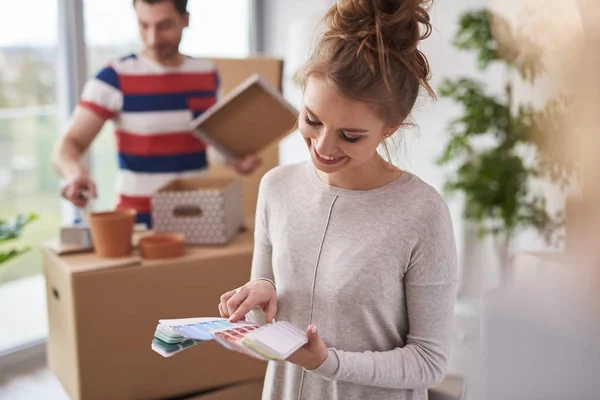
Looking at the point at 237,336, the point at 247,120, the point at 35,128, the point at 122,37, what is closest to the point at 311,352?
the point at 237,336

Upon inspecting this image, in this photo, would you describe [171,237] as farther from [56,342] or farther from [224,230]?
[56,342]

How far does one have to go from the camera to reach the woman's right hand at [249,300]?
962mm

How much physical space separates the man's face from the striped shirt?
44 mm

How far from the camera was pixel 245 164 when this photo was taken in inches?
73.8

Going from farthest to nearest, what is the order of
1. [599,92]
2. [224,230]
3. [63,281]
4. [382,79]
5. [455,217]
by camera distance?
[455,217] → [599,92] → [224,230] → [63,281] → [382,79]

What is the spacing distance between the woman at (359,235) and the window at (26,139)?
183 cm

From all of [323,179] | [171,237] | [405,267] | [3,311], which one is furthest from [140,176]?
[3,311]

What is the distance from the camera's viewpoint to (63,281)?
1.50m

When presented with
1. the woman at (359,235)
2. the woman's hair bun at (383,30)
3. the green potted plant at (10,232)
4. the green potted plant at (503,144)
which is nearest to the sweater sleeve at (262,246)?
the woman at (359,235)

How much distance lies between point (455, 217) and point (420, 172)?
286mm

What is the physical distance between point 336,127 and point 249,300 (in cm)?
30

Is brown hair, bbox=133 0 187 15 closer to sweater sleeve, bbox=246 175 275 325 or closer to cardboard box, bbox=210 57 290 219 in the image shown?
cardboard box, bbox=210 57 290 219

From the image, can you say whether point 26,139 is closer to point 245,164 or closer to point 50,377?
point 50,377

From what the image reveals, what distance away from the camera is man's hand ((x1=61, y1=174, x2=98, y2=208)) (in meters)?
1.66
